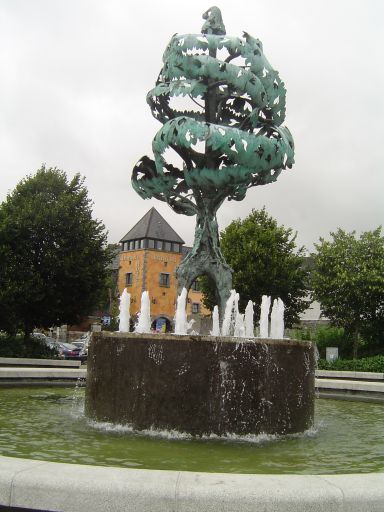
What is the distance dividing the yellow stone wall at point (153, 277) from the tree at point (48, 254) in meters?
39.3

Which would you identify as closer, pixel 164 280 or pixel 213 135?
pixel 213 135

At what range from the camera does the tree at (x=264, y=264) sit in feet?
116

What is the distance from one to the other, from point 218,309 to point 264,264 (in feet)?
72.1

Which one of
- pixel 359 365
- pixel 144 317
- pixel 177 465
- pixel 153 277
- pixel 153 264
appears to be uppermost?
pixel 153 264

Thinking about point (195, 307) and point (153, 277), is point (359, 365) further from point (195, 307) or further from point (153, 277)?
point (195, 307)

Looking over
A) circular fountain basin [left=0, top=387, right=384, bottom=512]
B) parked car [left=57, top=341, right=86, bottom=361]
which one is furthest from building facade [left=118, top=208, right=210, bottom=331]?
circular fountain basin [left=0, top=387, right=384, bottom=512]

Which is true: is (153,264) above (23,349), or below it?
above

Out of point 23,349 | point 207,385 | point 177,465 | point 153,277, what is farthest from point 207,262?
point 153,277

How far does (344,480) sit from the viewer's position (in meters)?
3.96

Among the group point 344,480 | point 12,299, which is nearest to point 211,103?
point 344,480

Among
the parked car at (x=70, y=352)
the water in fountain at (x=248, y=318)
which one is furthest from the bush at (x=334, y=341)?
the water in fountain at (x=248, y=318)

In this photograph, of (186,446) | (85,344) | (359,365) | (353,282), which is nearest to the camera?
(186,446)

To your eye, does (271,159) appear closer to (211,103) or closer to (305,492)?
(211,103)

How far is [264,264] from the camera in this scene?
35.4m
